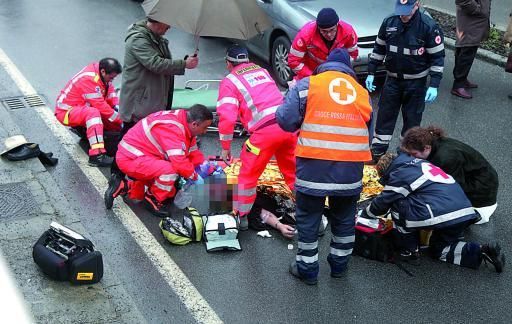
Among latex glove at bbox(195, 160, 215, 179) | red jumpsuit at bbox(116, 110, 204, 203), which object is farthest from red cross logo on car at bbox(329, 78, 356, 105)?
latex glove at bbox(195, 160, 215, 179)

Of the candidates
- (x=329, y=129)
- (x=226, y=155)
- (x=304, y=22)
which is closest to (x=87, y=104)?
(x=226, y=155)

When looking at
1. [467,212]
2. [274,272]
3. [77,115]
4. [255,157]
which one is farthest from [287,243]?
[77,115]

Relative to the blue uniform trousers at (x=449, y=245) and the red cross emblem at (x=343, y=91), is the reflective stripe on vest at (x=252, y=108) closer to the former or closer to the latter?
the red cross emblem at (x=343, y=91)

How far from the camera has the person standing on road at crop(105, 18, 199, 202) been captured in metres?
6.28

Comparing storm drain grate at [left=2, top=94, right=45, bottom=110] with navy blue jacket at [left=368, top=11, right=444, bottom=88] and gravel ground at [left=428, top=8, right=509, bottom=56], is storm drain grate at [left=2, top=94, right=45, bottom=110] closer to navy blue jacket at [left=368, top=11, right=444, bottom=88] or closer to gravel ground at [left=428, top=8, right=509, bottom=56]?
Result: navy blue jacket at [left=368, top=11, right=444, bottom=88]

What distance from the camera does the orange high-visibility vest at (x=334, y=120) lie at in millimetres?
4656

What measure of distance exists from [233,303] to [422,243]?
5.90ft

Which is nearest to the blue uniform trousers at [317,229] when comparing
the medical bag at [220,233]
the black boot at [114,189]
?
the medical bag at [220,233]

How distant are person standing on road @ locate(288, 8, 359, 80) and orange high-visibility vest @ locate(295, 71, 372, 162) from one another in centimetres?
220

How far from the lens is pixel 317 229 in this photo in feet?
16.4

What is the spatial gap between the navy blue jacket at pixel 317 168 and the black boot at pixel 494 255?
1352 millimetres

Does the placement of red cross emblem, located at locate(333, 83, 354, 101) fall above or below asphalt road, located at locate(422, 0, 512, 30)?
above

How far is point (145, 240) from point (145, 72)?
1.76m

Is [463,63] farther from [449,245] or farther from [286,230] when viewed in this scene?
[286,230]
